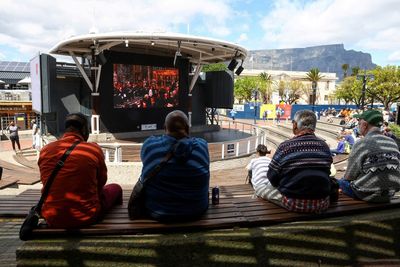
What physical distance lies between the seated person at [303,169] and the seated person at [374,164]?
535 mm

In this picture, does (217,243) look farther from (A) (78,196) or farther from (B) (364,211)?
(B) (364,211)

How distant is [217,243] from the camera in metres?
2.66

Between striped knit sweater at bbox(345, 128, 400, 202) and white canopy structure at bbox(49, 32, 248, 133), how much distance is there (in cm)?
1178

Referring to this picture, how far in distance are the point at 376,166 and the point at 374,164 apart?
0.03 meters

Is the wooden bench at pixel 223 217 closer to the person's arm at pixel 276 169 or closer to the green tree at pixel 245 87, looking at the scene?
the person's arm at pixel 276 169

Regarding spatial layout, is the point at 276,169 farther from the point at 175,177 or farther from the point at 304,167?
the point at 175,177

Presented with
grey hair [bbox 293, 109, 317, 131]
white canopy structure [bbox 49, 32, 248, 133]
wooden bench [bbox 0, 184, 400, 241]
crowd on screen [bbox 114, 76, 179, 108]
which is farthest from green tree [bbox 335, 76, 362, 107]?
grey hair [bbox 293, 109, 317, 131]

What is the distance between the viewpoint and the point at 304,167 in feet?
9.53

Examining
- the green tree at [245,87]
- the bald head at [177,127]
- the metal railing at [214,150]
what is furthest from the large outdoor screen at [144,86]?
the green tree at [245,87]

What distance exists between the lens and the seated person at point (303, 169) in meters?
2.90

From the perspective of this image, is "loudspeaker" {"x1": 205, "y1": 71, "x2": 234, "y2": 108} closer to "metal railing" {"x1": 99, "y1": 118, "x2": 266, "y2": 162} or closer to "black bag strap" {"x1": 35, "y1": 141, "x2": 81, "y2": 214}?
"metal railing" {"x1": 99, "y1": 118, "x2": 266, "y2": 162}

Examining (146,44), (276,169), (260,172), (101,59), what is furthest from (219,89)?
(276,169)

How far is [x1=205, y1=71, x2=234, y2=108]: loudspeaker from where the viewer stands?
22203 millimetres

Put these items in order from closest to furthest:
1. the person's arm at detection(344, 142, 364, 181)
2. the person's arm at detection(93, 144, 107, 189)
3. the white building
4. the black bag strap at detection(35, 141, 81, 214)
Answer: the black bag strap at detection(35, 141, 81, 214), the person's arm at detection(93, 144, 107, 189), the person's arm at detection(344, 142, 364, 181), the white building
